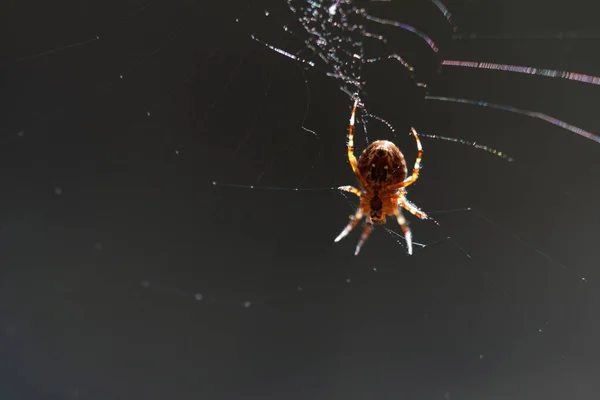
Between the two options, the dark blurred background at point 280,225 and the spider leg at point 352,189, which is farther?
the dark blurred background at point 280,225

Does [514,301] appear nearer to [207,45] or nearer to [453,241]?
[453,241]

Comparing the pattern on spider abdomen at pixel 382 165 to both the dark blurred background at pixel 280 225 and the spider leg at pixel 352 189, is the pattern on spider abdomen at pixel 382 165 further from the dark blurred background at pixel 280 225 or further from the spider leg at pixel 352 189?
the dark blurred background at pixel 280 225

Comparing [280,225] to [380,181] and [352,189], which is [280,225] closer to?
[352,189]

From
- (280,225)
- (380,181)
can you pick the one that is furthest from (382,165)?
(280,225)

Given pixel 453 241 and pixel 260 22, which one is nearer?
pixel 260 22

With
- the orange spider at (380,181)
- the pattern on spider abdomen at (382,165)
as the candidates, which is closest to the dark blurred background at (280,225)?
the orange spider at (380,181)

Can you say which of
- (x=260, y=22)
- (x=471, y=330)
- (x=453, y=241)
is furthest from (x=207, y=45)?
(x=471, y=330)

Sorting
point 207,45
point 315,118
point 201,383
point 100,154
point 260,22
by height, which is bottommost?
point 201,383
